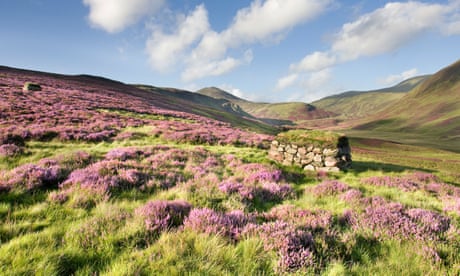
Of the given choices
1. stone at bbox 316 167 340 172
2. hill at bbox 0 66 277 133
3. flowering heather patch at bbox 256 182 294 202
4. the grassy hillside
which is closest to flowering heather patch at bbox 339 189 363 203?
flowering heather patch at bbox 256 182 294 202

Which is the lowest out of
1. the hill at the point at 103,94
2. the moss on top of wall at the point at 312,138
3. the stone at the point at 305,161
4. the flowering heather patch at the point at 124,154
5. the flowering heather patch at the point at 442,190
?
the flowering heather patch at the point at 442,190

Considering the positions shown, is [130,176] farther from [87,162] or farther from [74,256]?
[74,256]

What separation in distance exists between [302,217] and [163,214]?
313cm

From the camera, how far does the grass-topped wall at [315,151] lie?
10969 mm

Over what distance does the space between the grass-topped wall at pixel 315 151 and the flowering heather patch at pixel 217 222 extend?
7.98 m

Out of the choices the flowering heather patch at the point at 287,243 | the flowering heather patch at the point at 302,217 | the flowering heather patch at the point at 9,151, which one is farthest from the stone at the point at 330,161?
the flowering heather patch at the point at 9,151

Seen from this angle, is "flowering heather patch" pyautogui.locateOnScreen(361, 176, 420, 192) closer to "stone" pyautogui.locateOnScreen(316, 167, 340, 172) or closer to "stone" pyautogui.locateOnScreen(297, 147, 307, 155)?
"stone" pyautogui.locateOnScreen(316, 167, 340, 172)

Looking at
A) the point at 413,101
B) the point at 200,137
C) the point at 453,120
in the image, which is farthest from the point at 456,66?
the point at 200,137

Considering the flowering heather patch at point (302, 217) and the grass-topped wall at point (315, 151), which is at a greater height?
the grass-topped wall at point (315, 151)

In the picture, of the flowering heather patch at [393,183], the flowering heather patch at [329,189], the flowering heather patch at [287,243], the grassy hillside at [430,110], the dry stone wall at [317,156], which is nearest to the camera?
Result: the flowering heather patch at [287,243]

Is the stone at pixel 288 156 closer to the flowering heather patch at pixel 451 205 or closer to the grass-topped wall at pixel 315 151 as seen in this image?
the grass-topped wall at pixel 315 151

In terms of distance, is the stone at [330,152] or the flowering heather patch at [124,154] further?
the stone at [330,152]

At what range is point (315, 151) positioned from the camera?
1129 centimetres

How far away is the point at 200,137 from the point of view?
1836 centimetres
